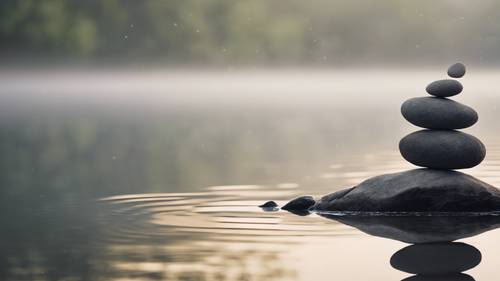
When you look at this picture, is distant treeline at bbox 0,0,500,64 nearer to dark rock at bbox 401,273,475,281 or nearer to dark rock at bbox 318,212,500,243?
dark rock at bbox 318,212,500,243

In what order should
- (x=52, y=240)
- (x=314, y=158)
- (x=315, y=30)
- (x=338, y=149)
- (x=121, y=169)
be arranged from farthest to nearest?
(x=315, y=30) < (x=338, y=149) < (x=314, y=158) < (x=121, y=169) < (x=52, y=240)

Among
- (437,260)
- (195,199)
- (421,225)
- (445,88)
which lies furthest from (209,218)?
(437,260)

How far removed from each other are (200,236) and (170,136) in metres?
28.0

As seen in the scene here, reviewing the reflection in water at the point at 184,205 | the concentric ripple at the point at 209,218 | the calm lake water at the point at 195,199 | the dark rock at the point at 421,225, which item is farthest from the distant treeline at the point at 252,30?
the dark rock at the point at 421,225

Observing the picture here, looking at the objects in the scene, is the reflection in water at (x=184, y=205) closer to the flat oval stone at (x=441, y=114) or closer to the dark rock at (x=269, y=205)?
the dark rock at (x=269, y=205)

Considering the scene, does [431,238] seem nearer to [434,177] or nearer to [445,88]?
[434,177]

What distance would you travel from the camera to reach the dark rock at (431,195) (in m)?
20.9

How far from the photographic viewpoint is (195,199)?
23094 mm

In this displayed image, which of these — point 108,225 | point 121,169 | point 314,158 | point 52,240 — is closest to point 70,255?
point 52,240

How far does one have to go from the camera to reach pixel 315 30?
595ft

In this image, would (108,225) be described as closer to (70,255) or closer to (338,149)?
(70,255)

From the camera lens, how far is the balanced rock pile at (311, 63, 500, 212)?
20922mm

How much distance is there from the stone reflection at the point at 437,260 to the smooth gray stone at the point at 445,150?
4.01 metres

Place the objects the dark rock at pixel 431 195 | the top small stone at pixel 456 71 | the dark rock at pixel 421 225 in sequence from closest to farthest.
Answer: the dark rock at pixel 421 225 → the dark rock at pixel 431 195 → the top small stone at pixel 456 71
